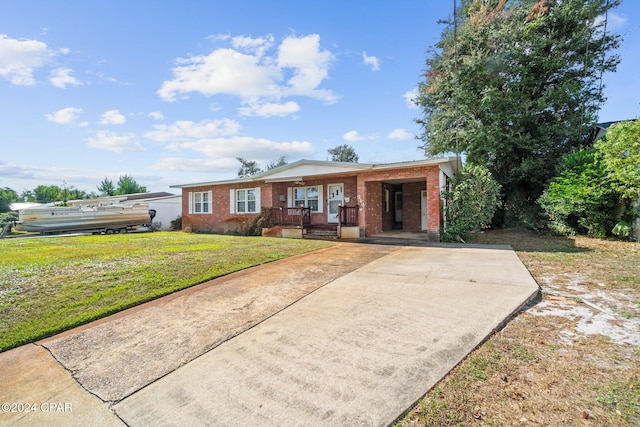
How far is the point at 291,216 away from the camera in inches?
532

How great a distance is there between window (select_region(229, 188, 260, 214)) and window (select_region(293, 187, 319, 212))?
2.00 metres

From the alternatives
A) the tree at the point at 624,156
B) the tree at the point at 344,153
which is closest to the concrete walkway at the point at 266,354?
the tree at the point at 624,156

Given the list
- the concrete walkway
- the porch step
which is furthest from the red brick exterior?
the concrete walkway

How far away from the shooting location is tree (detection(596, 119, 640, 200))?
813cm

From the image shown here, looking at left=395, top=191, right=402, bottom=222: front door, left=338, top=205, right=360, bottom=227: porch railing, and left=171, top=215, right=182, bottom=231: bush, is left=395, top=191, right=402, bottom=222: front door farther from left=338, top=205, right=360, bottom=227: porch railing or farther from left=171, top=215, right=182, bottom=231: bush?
left=171, top=215, right=182, bottom=231: bush

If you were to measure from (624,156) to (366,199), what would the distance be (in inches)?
309

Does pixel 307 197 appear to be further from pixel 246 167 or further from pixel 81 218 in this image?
pixel 246 167

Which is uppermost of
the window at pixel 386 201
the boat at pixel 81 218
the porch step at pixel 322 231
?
the window at pixel 386 201

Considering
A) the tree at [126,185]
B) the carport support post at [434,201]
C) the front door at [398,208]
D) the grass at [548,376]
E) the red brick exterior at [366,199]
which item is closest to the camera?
the grass at [548,376]

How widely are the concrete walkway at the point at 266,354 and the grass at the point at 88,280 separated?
1.28ft

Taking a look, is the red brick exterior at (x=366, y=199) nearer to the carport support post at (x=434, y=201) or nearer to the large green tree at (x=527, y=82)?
the carport support post at (x=434, y=201)

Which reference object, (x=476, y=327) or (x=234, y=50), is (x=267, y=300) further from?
(x=234, y=50)

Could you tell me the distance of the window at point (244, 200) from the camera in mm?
15539

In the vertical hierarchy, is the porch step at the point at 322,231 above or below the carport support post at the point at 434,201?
below
